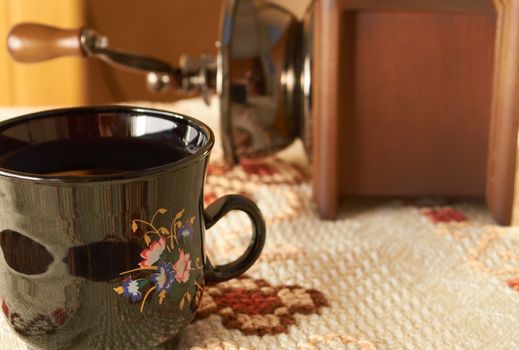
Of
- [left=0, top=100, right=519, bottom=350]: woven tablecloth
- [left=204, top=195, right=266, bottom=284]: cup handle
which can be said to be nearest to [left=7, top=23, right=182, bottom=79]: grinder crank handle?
[left=0, top=100, right=519, bottom=350]: woven tablecloth

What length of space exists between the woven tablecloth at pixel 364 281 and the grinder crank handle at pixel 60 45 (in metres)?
0.13

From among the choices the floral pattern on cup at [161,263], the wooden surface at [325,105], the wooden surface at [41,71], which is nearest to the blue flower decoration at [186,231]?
the floral pattern on cup at [161,263]

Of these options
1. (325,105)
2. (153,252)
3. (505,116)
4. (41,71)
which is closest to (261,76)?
(325,105)

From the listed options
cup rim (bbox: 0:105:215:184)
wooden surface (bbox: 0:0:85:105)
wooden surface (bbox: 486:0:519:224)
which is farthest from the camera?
wooden surface (bbox: 0:0:85:105)

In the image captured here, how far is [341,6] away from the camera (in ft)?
1.95

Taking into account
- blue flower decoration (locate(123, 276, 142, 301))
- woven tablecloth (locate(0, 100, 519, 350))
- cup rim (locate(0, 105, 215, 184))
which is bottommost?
woven tablecloth (locate(0, 100, 519, 350))

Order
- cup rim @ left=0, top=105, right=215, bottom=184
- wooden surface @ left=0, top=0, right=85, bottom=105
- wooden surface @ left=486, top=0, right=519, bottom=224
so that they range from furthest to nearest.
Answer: wooden surface @ left=0, top=0, right=85, bottom=105 → wooden surface @ left=486, top=0, right=519, bottom=224 → cup rim @ left=0, top=105, right=215, bottom=184

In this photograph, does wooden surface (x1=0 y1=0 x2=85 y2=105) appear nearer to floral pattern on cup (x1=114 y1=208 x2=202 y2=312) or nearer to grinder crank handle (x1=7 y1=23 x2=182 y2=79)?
grinder crank handle (x1=7 y1=23 x2=182 y2=79)

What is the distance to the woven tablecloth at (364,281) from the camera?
453mm

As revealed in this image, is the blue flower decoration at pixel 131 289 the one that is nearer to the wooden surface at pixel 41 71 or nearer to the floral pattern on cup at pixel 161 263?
the floral pattern on cup at pixel 161 263

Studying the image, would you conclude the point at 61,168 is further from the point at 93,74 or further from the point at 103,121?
the point at 93,74

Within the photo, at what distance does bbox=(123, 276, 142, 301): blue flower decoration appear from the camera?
39cm

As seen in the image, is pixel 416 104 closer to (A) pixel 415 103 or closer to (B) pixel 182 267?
(A) pixel 415 103

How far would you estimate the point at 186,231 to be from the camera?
411 millimetres
